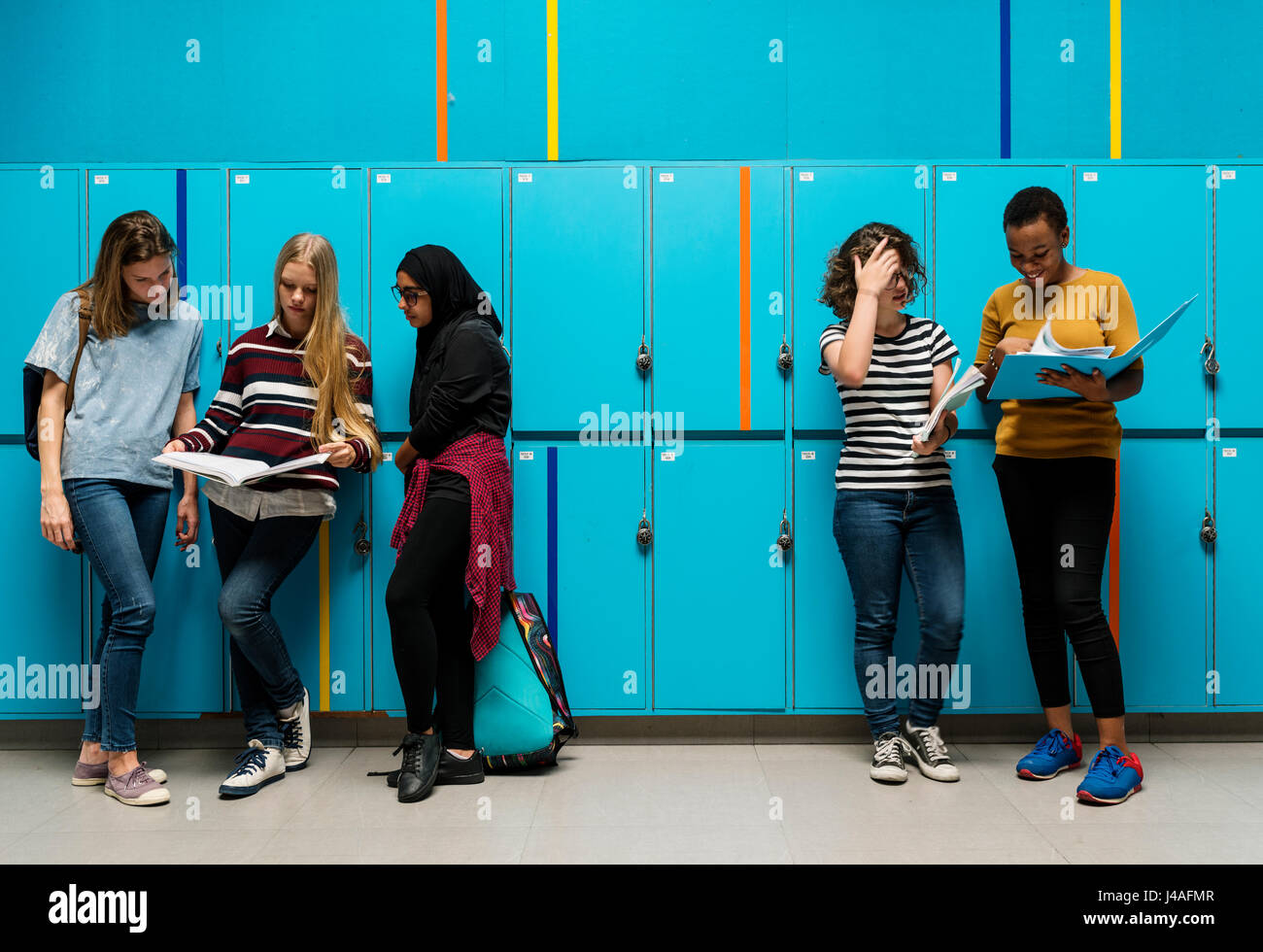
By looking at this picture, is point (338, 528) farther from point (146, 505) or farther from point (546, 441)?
point (546, 441)

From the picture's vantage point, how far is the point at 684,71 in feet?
10.4

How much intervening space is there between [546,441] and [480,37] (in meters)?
1.54

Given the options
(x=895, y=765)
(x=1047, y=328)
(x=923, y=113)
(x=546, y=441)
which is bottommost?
(x=895, y=765)

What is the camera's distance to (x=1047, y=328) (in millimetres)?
2312

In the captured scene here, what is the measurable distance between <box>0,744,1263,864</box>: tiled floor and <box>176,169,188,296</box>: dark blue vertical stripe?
5.01ft

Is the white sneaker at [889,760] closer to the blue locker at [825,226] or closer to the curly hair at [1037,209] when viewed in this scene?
the blue locker at [825,226]

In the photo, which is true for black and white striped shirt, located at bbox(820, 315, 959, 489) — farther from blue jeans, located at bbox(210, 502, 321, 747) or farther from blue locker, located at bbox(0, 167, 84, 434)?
blue locker, located at bbox(0, 167, 84, 434)

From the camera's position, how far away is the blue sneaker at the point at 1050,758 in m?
2.48

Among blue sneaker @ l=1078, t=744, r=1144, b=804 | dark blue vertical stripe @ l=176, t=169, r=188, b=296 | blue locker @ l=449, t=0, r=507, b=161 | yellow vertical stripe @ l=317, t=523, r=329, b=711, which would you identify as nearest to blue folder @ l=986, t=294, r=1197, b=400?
blue sneaker @ l=1078, t=744, r=1144, b=804

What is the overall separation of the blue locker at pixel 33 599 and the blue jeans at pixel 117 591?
17.9 inches

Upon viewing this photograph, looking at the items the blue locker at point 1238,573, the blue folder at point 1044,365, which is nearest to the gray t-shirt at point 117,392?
the blue folder at point 1044,365

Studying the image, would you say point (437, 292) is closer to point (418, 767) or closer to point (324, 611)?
point (324, 611)

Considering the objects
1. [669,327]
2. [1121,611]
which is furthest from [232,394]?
[1121,611]

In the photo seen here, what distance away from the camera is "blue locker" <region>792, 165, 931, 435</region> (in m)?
2.78
